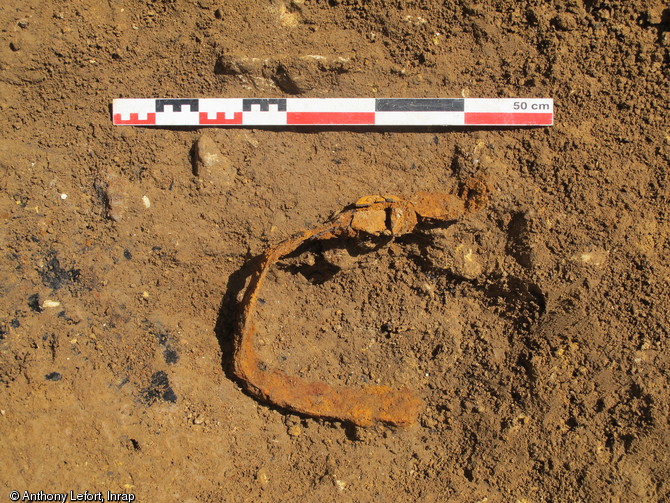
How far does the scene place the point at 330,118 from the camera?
2197mm

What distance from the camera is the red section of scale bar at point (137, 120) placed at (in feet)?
7.28

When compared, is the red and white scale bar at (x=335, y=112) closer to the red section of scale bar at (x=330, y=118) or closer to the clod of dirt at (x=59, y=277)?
the red section of scale bar at (x=330, y=118)

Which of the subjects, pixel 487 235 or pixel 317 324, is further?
pixel 317 324

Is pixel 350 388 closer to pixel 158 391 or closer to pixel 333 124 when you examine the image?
pixel 158 391

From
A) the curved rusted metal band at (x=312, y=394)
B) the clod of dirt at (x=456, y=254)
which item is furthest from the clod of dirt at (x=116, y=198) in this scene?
the clod of dirt at (x=456, y=254)

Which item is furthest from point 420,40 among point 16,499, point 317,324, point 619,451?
point 16,499

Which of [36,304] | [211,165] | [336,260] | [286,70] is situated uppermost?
[286,70]

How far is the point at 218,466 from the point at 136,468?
38cm

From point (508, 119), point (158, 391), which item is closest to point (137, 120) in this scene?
point (158, 391)

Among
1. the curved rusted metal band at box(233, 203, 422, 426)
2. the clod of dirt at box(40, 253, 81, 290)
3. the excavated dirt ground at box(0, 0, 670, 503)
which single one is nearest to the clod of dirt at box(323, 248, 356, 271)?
the excavated dirt ground at box(0, 0, 670, 503)

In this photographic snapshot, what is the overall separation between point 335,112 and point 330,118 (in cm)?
4

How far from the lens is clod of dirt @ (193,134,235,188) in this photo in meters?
2.17

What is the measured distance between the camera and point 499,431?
2.20 meters

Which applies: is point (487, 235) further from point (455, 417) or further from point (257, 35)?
point (257, 35)
